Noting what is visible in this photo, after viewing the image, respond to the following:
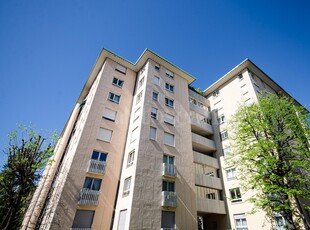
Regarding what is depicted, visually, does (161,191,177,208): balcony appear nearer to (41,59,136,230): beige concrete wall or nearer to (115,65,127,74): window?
(41,59,136,230): beige concrete wall

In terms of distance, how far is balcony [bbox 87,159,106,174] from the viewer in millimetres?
15773

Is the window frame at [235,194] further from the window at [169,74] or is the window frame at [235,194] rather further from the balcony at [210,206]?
the window at [169,74]

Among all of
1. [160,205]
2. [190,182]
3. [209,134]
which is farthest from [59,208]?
[209,134]

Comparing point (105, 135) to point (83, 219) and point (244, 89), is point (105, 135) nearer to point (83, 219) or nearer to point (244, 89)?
point (83, 219)

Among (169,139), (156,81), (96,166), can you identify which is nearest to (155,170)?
(169,139)

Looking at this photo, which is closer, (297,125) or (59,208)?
(59,208)

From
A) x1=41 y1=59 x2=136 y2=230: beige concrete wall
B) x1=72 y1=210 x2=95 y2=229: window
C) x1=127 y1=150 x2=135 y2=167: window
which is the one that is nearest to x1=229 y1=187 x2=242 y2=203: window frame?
x1=127 y1=150 x2=135 y2=167: window

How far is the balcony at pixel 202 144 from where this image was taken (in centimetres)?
2326

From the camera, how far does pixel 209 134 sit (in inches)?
1056

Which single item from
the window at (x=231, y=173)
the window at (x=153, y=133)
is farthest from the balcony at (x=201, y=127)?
the window at (x=153, y=133)

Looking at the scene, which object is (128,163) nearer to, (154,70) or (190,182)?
(190,182)

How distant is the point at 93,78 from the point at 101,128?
12592mm

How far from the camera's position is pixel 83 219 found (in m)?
13.9

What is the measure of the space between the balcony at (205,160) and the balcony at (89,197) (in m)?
11.9
